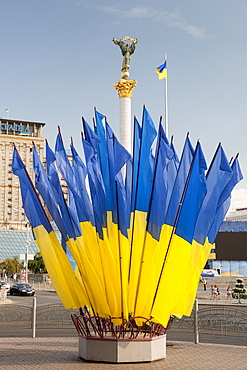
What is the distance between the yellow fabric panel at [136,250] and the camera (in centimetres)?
1221

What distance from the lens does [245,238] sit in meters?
71.6

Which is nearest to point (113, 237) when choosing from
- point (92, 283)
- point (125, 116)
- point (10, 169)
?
point (92, 283)

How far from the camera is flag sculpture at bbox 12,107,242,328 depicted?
1219 cm

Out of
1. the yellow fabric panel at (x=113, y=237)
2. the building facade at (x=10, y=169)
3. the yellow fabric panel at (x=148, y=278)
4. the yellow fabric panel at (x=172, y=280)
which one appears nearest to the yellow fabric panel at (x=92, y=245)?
the yellow fabric panel at (x=113, y=237)

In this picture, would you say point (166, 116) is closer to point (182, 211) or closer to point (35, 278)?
point (182, 211)

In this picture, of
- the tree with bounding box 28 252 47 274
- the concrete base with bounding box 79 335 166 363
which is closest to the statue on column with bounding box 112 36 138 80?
the concrete base with bounding box 79 335 166 363

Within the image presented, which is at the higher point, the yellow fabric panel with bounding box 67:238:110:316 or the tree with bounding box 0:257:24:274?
the yellow fabric panel with bounding box 67:238:110:316

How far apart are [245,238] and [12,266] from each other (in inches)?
1619

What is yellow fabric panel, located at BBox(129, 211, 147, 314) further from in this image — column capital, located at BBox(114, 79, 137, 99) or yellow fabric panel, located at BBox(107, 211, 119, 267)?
column capital, located at BBox(114, 79, 137, 99)

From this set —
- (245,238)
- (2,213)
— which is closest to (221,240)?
(245,238)

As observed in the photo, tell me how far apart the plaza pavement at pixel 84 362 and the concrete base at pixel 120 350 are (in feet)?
0.56

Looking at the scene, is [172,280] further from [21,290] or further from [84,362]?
[21,290]

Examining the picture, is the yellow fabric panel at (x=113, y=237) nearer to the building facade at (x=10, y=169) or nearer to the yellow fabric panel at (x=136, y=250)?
the yellow fabric panel at (x=136, y=250)

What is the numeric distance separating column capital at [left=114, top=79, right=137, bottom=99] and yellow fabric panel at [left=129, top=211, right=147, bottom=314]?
1403cm
